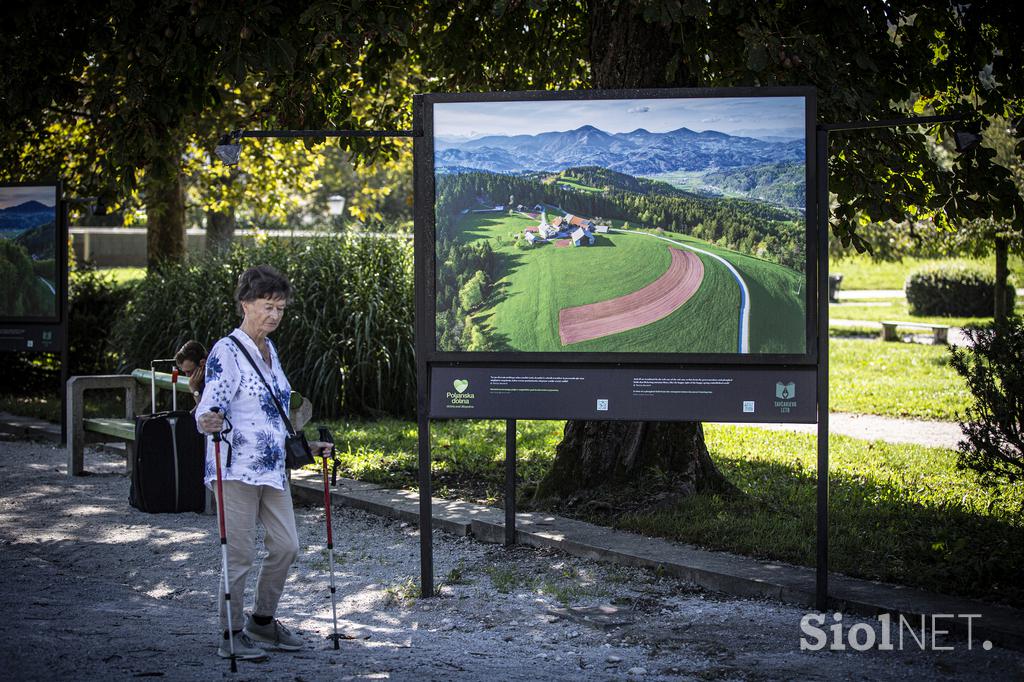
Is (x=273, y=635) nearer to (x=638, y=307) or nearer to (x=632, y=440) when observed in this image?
(x=638, y=307)

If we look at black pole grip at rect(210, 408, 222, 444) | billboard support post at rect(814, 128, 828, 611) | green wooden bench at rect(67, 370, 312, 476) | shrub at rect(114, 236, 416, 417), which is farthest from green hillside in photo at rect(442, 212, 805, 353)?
shrub at rect(114, 236, 416, 417)

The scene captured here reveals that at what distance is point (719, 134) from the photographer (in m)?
6.99

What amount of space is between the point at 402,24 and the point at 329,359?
19.7 feet

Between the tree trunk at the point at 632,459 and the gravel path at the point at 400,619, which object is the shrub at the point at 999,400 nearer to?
the gravel path at the point at 400,619

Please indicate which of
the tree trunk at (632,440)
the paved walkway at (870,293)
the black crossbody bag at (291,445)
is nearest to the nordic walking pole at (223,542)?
the black crossbody bag at (291,445)

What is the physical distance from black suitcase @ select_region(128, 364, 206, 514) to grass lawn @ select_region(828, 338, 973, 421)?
6.97 m

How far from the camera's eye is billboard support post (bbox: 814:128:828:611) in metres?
6.64

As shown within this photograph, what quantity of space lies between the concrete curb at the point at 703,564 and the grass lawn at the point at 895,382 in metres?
5.05

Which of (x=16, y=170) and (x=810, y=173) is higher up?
(x=16, y=170)

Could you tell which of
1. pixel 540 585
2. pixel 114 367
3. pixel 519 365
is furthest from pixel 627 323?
pixel 114 367

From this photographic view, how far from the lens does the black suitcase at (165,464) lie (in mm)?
7695

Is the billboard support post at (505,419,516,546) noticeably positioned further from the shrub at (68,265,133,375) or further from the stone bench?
the stone bench

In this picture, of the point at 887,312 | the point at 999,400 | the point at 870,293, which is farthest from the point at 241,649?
the point at 870,293

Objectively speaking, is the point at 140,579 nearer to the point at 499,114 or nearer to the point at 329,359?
the point at 499,114
